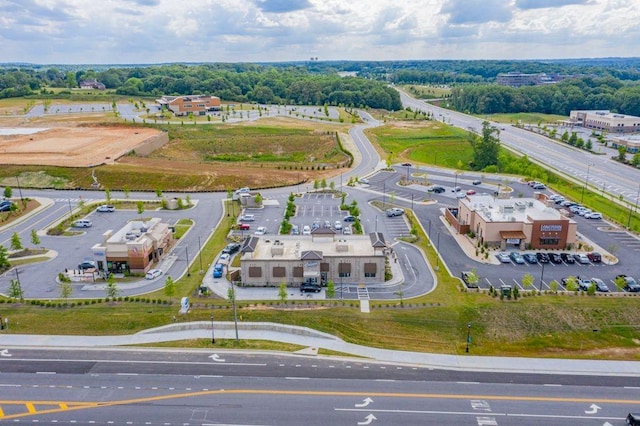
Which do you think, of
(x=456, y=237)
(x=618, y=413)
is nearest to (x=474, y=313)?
(x=618, y=413)

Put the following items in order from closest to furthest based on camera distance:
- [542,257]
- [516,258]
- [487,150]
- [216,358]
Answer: [216,358] < [516,258] < [542,257] < [487,150]

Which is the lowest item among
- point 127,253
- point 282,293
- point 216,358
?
point 216,358

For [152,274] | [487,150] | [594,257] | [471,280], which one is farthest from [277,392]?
[487,150]

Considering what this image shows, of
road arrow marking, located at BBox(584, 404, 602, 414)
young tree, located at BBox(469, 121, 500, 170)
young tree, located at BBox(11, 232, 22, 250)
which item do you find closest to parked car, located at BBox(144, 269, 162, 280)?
young tree, located at BBox(11, 232, 22, 250)

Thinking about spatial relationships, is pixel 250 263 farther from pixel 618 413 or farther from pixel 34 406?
pixel 618 413

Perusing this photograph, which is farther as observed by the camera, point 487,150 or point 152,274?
point 487,150

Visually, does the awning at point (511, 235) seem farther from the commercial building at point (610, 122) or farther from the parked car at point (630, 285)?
the commercial building at point (610, 122)

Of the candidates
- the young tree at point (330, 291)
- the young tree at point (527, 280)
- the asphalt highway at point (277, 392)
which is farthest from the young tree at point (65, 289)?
the young tree at point (527, 280)

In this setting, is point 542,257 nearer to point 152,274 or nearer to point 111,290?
point 152,274
